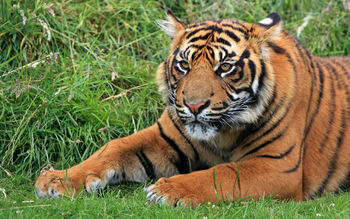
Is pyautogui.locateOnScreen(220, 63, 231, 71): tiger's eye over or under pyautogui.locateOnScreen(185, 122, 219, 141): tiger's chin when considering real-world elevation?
over

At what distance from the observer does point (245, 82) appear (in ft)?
11.5

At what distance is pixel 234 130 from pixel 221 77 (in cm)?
38

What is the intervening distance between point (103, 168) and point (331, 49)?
11.2 feet

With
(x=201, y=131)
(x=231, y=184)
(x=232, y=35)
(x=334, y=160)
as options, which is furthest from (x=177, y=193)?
Answer: (x=334, y=160)

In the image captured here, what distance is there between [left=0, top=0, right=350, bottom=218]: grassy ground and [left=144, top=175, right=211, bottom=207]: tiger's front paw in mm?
76

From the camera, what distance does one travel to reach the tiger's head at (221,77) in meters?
3.37

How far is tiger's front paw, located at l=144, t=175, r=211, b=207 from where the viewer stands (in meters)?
3.16

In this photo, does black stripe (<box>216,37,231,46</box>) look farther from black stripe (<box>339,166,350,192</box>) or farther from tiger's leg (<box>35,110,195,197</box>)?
black stripe (<box>339,166,350,192</box>)

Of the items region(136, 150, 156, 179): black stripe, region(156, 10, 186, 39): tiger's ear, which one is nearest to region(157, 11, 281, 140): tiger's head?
region(156, 10, 186, 39): tiger's ear

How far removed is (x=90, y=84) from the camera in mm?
4812

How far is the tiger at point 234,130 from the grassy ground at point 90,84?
13 cm

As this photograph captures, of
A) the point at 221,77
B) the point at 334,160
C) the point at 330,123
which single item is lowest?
the point at 334,160

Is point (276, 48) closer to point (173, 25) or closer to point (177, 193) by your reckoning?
point (173, 25)

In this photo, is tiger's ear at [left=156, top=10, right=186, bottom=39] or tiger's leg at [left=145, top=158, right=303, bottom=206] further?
tiger's ear at [left=156, top=10, right=186, bottom=39]
